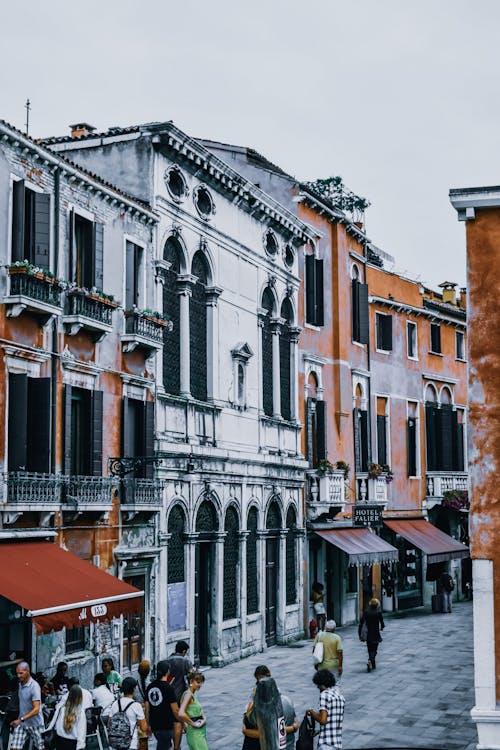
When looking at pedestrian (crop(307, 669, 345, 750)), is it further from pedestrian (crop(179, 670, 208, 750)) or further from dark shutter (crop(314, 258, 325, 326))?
dark shutter (crop(314, 258, 325, 326))

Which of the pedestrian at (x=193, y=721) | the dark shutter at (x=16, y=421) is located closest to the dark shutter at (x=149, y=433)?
the dark shutter at (x=16, y=421)

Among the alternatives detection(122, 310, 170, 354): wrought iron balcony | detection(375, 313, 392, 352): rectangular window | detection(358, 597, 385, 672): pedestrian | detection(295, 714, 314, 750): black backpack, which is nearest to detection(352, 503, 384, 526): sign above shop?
detection(375, 313, 392, 352): rectangular window

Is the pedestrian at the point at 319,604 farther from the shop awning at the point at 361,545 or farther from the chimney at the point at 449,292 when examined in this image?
the chimney at the point at 449,292

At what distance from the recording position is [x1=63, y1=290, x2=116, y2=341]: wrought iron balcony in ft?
59.1

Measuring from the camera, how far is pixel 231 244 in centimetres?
2514

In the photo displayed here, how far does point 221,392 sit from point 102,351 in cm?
526

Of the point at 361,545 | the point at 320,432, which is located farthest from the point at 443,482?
the point at 320,432

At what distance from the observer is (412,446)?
120 ft

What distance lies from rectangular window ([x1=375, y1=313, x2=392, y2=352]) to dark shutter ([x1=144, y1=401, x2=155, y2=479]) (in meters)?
15.6

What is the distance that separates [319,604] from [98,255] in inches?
502

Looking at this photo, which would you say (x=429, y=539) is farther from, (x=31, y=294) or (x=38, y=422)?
(x=31, y=294)

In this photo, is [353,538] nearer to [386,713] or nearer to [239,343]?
[239,343]

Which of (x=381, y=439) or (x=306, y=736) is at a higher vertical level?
(x=381, y=439)

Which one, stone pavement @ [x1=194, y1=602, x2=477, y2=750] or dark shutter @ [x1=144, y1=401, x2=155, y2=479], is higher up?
dark shutter @ [x1=144, y1=401, x2=155, y2=479]
